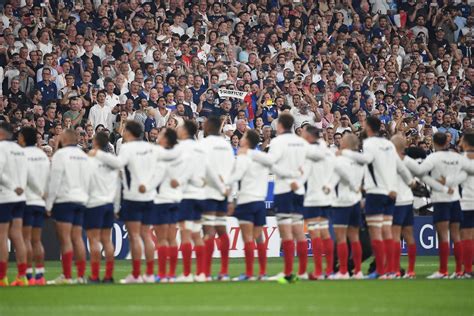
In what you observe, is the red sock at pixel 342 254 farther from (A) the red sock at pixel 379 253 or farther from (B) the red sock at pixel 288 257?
(B) the red sock at pixel 288 257

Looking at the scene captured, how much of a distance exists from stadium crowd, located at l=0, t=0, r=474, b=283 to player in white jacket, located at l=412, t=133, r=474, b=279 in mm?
6425

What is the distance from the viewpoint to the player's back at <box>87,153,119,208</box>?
65.5 ft

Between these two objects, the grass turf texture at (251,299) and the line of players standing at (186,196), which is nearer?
the grass turf texture at (251,299)

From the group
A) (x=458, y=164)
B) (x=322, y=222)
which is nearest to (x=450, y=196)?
(x=458, y=164)

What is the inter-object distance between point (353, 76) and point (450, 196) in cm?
1356

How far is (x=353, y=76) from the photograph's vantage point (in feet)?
114

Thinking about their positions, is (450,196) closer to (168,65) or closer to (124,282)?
(124,282)

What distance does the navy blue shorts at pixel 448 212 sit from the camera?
2159 centimetres

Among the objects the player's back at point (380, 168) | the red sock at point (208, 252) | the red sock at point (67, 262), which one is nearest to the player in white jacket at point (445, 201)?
the player's back at point (380, 168)

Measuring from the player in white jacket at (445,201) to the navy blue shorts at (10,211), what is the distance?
6.56 m

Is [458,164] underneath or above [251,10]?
underneath

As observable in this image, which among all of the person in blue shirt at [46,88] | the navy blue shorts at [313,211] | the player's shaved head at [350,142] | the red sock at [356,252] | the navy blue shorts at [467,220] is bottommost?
the red sock at [356,252]

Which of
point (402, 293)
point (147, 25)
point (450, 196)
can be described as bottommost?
point (402, 293)

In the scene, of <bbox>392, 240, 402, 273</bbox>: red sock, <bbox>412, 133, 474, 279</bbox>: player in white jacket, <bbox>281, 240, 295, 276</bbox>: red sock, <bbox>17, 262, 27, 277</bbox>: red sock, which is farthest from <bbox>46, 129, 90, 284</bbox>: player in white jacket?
<bbox>412, 133, 474, 279</bbox>: player in white jacket
